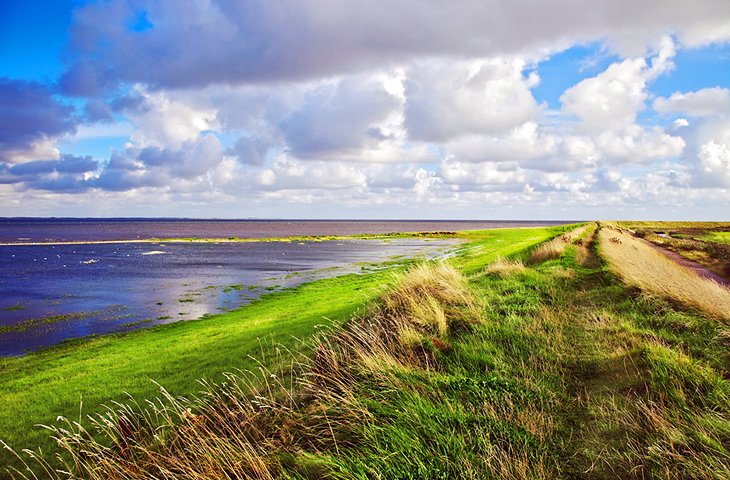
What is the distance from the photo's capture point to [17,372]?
55.0 ft

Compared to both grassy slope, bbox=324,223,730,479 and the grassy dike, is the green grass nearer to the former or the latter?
the grassy dike

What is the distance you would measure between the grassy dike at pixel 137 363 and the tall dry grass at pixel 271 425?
3.28 ft

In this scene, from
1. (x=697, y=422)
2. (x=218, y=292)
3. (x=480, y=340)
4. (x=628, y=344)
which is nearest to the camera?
(x=697, y=422)

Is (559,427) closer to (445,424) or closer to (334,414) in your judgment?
(445,424)

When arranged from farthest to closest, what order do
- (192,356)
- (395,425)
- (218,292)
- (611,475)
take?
(218,292) → (192,356) → (395,425) → (611,475)

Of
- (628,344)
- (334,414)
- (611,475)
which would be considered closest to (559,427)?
(611,475)

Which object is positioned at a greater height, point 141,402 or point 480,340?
point 480,340

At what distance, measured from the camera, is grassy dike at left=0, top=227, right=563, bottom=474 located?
11.7 metres

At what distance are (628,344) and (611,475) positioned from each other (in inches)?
175

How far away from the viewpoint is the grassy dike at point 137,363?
11.7 meters

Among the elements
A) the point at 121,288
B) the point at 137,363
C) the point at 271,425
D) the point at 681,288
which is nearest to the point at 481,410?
the point at 271,425

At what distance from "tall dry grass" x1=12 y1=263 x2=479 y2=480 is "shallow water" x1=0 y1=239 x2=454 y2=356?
17.1 meters

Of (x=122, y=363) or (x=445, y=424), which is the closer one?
(x=445, y=424)

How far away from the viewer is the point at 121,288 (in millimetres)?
37906
